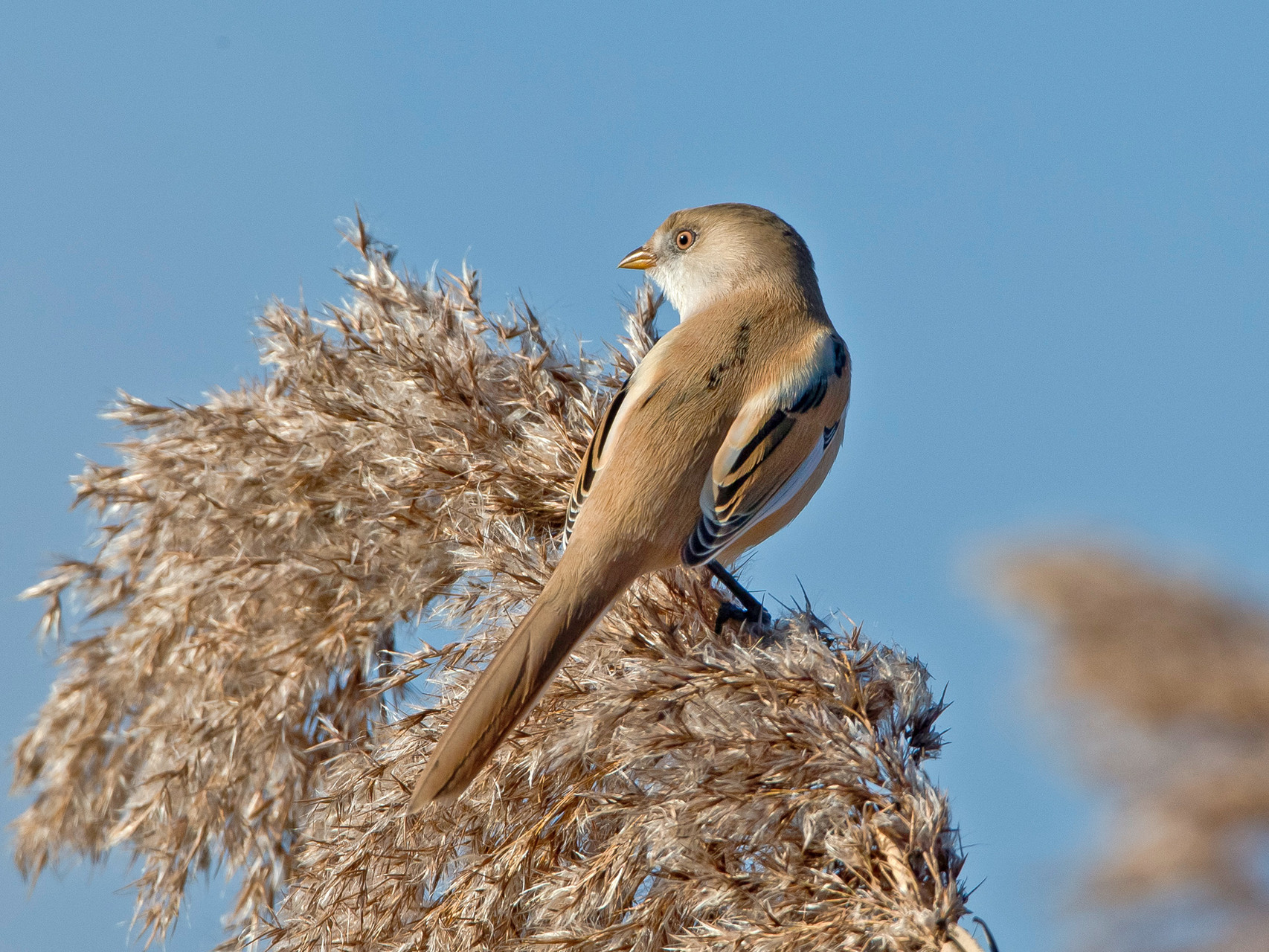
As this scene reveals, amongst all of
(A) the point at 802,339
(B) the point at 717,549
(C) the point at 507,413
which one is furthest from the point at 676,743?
(A) the point at 802,339

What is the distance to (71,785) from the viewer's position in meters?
2.46

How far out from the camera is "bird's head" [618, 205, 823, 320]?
3121mm

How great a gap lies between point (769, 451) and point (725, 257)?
1015mm

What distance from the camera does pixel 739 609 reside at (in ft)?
6.71

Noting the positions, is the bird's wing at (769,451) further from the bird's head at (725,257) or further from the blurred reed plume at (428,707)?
the bird's head at (725,257)

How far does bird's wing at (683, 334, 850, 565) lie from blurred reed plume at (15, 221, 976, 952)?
0.23m

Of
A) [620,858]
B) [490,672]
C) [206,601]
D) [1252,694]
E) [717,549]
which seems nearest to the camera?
[620,858]

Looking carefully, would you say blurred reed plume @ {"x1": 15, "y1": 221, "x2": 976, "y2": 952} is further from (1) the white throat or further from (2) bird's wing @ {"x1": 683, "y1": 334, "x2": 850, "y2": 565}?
(1) the white throat

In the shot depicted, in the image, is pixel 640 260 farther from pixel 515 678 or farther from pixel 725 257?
pixel 515 678

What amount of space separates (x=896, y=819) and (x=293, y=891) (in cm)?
99

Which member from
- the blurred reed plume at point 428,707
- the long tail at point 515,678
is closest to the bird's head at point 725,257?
the blurred reed plume at point 428,707

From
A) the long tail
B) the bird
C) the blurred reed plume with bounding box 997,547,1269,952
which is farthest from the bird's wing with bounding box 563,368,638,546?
the blurred reed plume with bounding box 997,547,1269,952

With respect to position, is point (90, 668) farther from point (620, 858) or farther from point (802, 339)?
point (802, 339)

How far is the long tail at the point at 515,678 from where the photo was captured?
5.35ft
